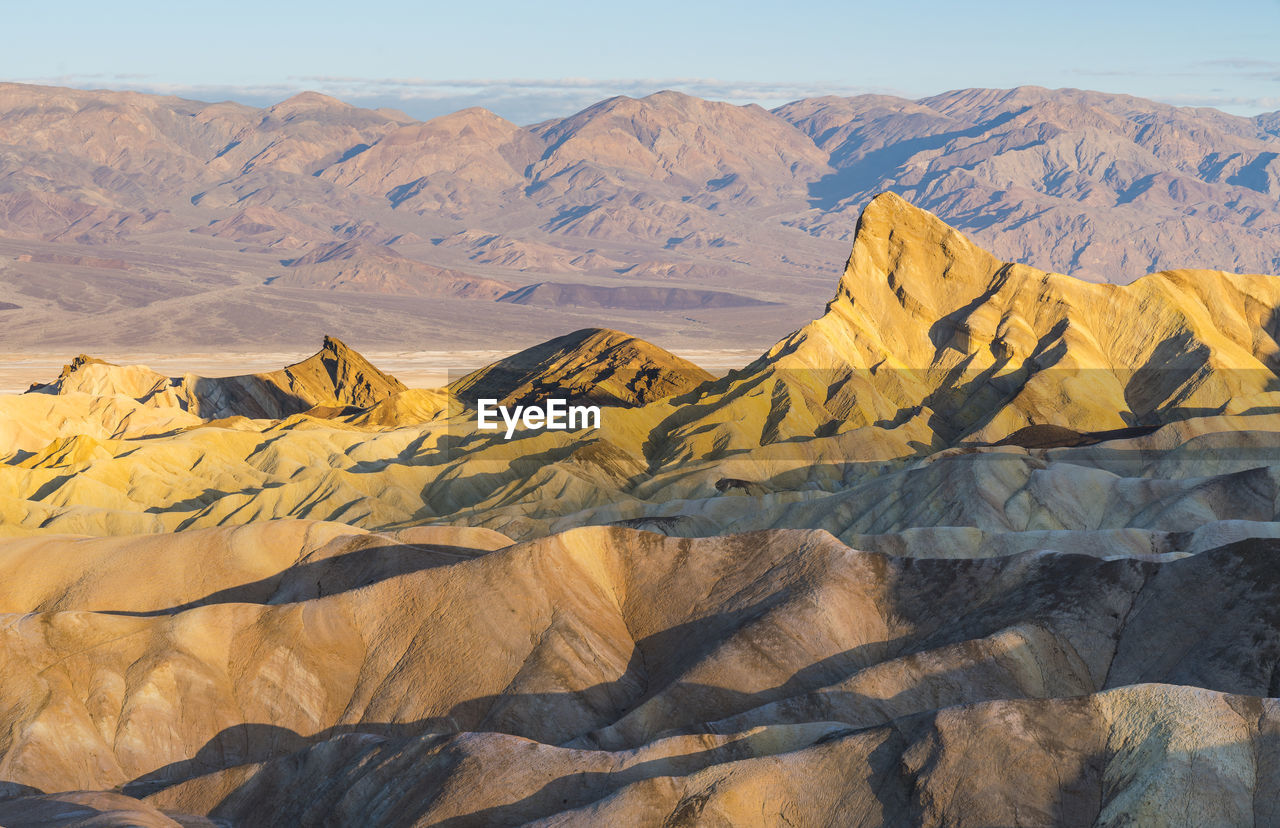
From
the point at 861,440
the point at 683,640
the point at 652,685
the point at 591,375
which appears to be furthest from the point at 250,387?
the point at 652,685

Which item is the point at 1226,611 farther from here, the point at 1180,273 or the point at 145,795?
the point at 1180,273

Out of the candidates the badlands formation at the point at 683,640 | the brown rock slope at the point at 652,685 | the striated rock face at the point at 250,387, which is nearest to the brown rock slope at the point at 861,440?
the badlands formation at the point at 683,640

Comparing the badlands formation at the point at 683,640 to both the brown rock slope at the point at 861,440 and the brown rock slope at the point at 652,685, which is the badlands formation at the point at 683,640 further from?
the brown rock slope at the point at 861,440

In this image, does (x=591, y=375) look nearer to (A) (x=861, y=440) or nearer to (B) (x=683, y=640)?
(A) (x=861, y=440)

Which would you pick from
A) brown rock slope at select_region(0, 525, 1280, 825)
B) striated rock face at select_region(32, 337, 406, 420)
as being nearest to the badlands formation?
brown rock slope at select_region(0, 525, 1280, 825)

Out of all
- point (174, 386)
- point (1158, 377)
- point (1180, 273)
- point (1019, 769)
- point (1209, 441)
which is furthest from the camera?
point (174, 386)

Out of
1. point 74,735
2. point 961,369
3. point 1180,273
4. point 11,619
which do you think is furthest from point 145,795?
point 1180,273
